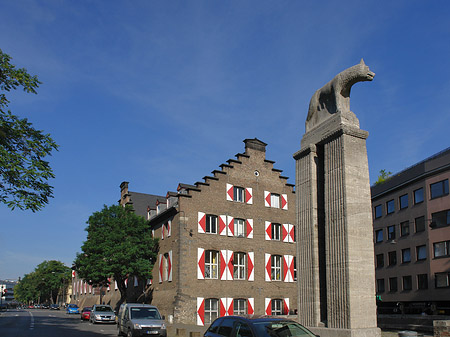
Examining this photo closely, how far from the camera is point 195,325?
31375 millimetres

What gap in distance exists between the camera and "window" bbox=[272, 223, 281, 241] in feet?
124

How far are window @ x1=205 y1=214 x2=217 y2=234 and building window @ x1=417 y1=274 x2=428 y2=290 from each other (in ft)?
70.8

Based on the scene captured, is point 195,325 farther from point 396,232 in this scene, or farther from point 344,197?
point 396,232

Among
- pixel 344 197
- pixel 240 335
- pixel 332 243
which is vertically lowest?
pixel 240 335

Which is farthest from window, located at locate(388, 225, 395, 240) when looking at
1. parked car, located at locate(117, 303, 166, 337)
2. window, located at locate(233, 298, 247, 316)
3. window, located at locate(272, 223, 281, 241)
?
parked car, located at locate(117, 303, 166, 337)

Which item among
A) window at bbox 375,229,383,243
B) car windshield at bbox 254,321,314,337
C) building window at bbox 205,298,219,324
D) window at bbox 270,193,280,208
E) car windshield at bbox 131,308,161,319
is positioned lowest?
building window at bbox 205,298,219,324

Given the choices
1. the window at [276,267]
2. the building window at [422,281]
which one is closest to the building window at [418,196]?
the building window at [422,281]

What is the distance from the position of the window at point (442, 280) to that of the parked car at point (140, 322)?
2975 cm

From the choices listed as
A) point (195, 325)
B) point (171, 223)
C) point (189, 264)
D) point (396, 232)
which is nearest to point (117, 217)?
point (171, 223)

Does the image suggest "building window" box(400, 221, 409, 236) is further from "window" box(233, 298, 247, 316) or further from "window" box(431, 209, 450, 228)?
"window" box(233, 298, 247, 316)

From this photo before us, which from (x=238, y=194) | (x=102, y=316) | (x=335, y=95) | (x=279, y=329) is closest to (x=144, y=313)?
(x=279, y=329)

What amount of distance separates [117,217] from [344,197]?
95.6ft

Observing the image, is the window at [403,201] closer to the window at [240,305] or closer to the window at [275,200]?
the window at [275,200]

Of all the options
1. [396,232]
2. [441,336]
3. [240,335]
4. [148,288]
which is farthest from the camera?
[396,232]
